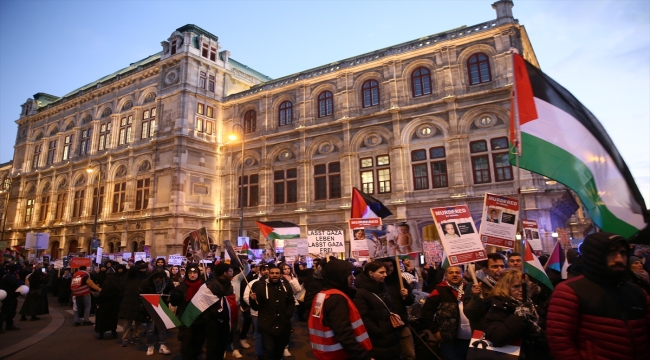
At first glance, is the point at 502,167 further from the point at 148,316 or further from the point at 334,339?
the point at 334,339

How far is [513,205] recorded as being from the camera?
19.1 ft

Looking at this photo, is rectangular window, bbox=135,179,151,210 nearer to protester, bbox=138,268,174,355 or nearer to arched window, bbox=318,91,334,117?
arched window, bbox=318,91,334,117

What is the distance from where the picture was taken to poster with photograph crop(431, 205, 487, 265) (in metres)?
5.56

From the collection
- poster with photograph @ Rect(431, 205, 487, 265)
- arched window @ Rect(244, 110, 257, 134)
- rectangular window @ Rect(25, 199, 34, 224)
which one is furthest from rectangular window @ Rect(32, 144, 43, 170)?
poster with photograph @ Rect(431, 205, 487, 265)

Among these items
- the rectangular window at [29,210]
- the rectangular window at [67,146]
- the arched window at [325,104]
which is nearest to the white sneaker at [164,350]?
the arched window at [325,104]

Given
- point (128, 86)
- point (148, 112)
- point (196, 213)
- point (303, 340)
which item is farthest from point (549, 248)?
point (128, 86)

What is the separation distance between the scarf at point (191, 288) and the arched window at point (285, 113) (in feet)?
75.5

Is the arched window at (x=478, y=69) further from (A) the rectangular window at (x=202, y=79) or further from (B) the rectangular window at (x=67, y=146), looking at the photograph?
(B) the rectangular window at (x=67, y=146)

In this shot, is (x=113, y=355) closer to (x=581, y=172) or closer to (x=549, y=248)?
(x=581, y=172)

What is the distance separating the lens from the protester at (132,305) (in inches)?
336

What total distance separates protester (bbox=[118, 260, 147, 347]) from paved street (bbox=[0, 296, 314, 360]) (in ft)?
1.01

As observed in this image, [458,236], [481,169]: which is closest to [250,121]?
[481,169]

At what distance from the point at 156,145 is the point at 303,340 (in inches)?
1019

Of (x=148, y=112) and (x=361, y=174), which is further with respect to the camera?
(x=148, y=112)
